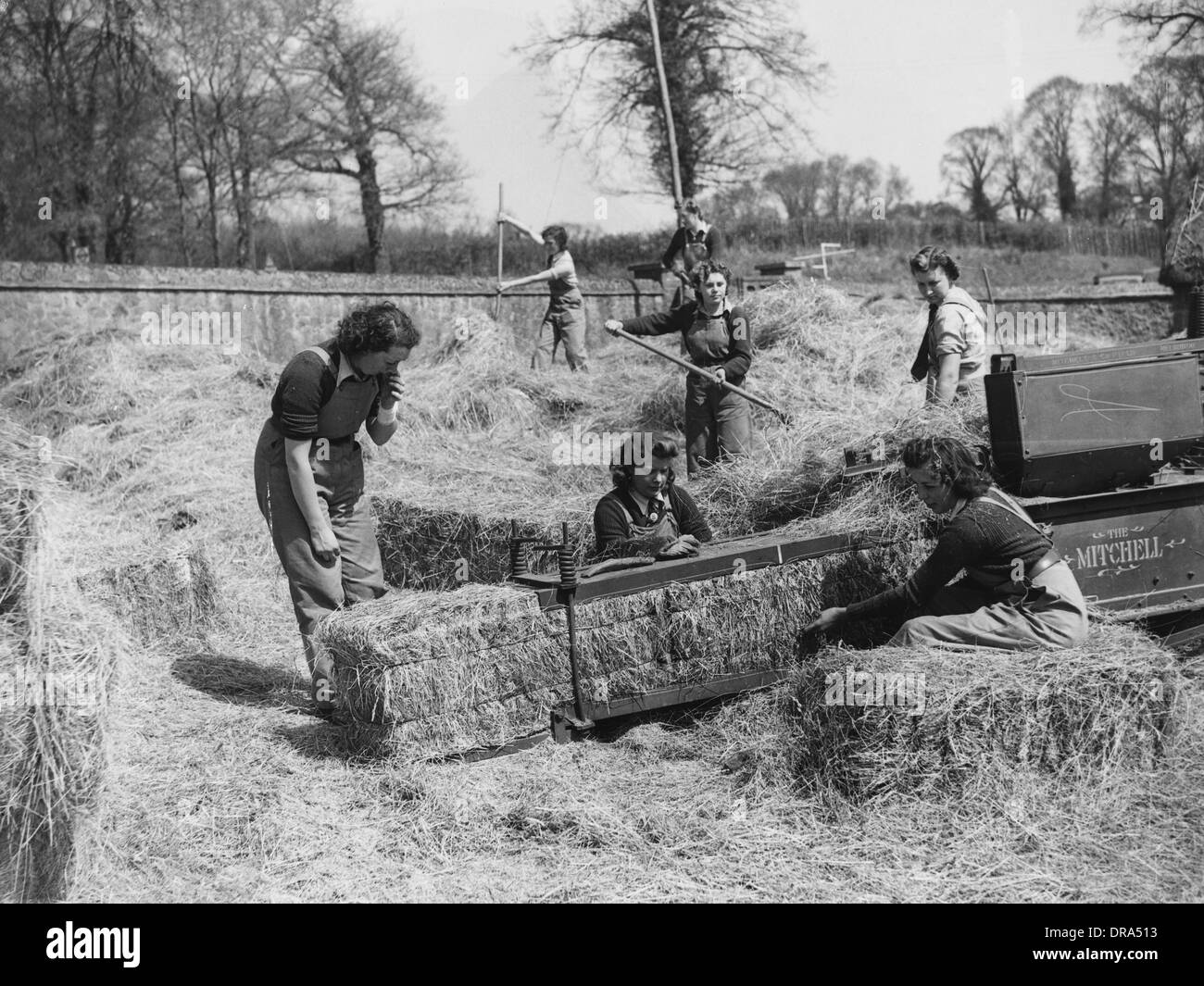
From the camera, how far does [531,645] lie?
4984mm

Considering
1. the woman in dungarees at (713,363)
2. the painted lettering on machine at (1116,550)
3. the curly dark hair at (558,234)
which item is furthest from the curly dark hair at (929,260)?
the curly dark hair at (558,234)

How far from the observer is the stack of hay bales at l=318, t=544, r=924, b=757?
4773mm

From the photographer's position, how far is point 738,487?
6719mm

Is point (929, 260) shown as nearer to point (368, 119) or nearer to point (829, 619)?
point (829, 619)

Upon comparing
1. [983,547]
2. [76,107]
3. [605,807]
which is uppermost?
[76,107]

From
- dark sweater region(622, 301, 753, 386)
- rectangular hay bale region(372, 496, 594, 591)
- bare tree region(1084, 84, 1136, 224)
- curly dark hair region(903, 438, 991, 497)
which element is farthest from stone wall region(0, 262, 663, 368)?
bare tree region(1084, 84, 1136, 224)

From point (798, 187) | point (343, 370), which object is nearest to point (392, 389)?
point (343, 370)

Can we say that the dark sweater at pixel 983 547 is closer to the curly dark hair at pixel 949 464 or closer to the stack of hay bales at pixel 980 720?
the curly dark hair at pixel 949 464

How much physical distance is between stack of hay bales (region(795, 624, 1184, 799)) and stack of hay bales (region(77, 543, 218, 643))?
397 centimetres

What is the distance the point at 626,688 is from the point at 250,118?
63.8 feet

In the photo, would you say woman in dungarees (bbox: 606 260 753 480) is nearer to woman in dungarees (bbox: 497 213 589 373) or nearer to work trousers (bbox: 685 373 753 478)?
work trousers (bbox: 685 373 753 478)

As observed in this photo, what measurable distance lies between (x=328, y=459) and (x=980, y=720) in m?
2.88

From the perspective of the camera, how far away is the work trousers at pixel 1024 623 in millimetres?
4727

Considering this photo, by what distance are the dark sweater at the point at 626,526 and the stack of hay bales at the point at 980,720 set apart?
133 cm
